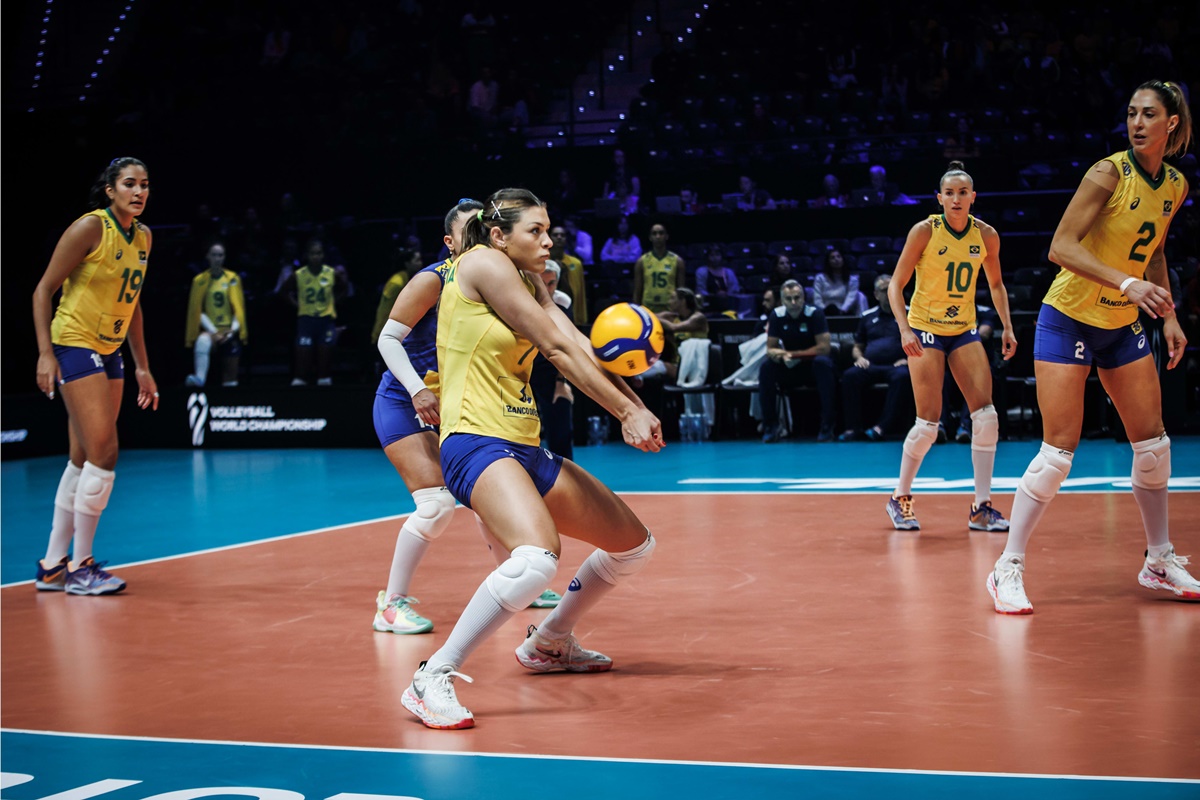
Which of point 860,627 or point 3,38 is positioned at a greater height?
point 3,38

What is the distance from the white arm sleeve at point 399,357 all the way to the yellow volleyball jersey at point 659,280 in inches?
396

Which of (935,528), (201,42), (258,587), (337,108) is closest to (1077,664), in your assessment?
(935,528)

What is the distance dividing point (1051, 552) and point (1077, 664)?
2.44 metres

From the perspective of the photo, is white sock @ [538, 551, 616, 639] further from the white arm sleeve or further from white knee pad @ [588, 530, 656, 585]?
the white arm sleeve

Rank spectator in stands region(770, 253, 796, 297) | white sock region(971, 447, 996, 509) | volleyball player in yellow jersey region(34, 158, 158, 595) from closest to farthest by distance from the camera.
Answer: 1. volleyball player in yellow jersey region(34, 158, 158, 595)
2. white sock region(971, 447, 996, 509)
3. spectator in stands region(770, 253, 796, 297)

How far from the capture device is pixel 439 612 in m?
6.07

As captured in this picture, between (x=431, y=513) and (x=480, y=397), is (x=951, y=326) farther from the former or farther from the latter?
(x=480, y=397)

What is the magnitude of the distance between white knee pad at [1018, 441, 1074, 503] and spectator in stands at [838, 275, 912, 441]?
8.12 metres

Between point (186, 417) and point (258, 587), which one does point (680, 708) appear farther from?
point (186, 417)

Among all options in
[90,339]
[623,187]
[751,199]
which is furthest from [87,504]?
[623,187]

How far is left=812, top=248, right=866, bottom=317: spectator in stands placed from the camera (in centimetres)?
1519

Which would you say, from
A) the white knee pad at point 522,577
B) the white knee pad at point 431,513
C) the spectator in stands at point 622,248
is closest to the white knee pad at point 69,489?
the white knee pad at point 431,513

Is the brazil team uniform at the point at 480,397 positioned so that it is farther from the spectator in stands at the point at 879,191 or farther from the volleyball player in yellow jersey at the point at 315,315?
the spectator in stands at the point at 879,191

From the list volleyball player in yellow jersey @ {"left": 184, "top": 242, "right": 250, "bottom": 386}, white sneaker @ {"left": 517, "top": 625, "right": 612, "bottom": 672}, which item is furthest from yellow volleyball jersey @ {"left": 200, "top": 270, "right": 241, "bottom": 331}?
white sneaker @ {"left": 517, "top": 625, "right": 612, "bottom": 672}
